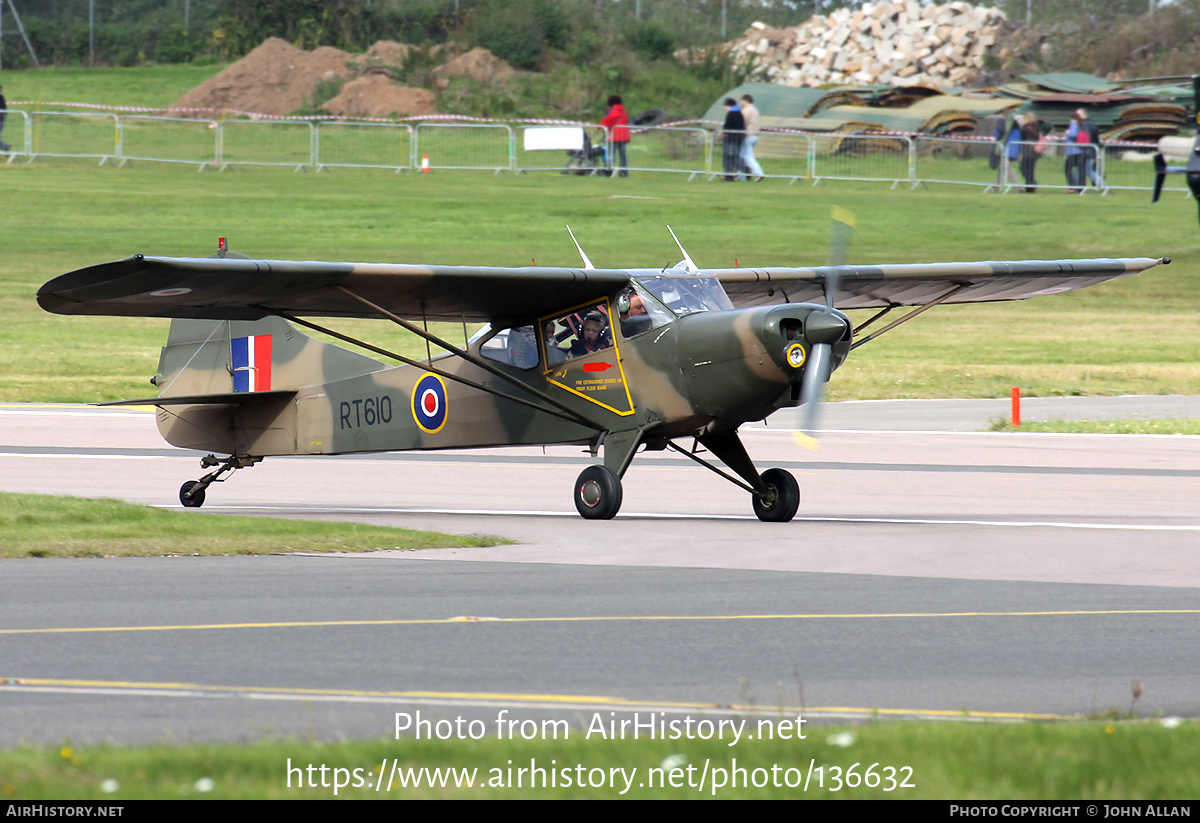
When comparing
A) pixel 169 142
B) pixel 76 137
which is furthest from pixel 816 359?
pixel 76 137

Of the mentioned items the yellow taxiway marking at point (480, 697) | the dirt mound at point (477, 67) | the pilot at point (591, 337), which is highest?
the dirt mound at point (477, 67)

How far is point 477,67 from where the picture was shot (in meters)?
59.3

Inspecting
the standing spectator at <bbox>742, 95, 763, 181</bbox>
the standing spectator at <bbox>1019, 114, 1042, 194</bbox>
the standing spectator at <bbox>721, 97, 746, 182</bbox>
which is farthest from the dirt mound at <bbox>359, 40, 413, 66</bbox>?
the standing spectator at <bbox>1019, 114, 1042, 194</bbox>

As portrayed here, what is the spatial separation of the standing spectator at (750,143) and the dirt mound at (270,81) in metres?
18.2

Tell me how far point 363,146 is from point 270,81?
34.4 feet

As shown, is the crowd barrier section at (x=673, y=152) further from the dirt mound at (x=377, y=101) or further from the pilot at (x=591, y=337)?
the pilot at (x=591, y=337)

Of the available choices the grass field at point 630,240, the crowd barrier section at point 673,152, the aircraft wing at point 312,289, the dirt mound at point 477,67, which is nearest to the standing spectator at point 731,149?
the crowd barrier section at point 673,152

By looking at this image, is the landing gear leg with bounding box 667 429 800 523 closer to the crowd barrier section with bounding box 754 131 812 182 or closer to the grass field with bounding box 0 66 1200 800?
the grass field with bounding box 0 66 1200 800

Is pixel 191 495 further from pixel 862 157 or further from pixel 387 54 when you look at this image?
pixel 387 54

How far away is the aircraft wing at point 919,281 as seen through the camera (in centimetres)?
1636

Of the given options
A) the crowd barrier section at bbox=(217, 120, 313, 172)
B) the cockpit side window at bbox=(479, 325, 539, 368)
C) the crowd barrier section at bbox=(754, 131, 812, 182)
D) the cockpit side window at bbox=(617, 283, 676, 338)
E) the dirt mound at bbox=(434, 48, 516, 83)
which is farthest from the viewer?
the dirt mound at bbox=(434, 48, 516, 83)

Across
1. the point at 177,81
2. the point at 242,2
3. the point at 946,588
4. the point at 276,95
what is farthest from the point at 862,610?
the point at 242,2

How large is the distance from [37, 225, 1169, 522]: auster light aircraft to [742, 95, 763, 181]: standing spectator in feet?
96.8

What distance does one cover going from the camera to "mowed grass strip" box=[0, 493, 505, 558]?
12.0m
